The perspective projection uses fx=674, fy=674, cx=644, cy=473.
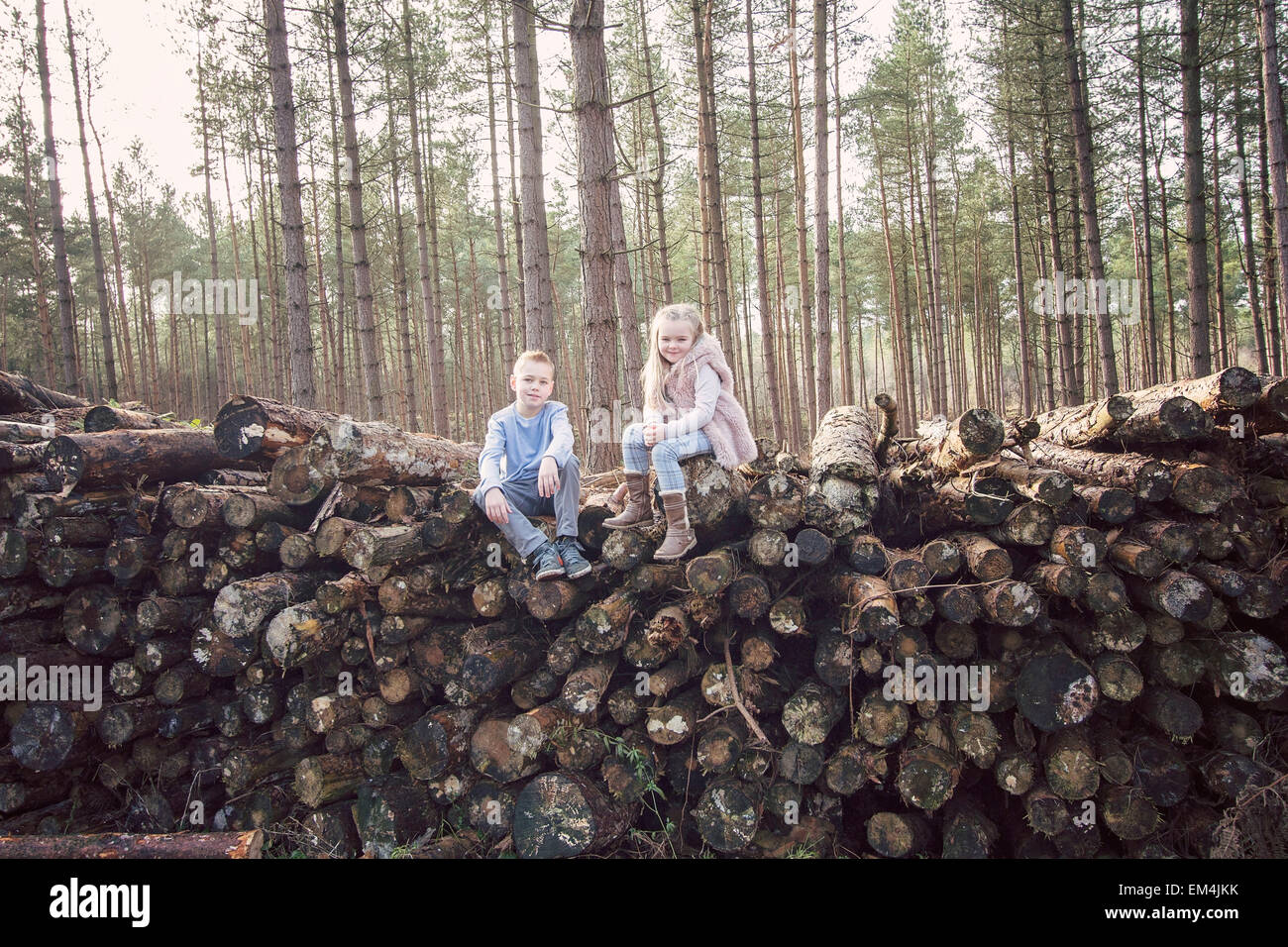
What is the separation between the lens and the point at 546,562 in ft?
12.1

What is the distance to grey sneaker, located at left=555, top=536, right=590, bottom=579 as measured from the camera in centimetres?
369

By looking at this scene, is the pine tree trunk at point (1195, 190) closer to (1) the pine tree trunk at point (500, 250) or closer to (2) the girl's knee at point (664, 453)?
(2) the girl's knee at point (664, 453)

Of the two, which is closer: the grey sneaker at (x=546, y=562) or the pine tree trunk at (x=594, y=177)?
the grey sneaker at (x=546, y=562)

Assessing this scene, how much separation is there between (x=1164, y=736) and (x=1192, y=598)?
2.57 feet

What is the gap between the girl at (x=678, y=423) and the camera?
12.1 ft

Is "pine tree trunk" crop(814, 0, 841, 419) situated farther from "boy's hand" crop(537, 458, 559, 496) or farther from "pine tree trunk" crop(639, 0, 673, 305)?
"boy's hand" crop(537, 458, 559, 496)

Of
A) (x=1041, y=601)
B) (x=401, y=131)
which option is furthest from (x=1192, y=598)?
(x=401, y=131)

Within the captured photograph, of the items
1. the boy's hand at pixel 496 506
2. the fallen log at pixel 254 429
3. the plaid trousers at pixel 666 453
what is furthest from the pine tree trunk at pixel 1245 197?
the fallen log at pixel 254 429

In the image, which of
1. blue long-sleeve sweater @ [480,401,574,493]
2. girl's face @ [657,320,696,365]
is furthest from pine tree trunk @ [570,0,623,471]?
girl's face @ [657,320,696,365]

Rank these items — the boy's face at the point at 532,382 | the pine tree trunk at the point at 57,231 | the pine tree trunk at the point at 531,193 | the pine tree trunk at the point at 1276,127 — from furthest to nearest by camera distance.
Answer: the pine tree trunk at the point at 57,231 → the pine tree trunk at the point at 531,193 → the pine tree trunk at the point at 1276,127 → the boy's face at the point at 532,382

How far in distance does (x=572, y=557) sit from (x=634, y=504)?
48 cm

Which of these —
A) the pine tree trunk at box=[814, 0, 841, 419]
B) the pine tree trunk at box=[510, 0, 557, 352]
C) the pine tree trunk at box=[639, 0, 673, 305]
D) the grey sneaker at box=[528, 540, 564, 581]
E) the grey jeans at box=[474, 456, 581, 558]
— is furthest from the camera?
the pine tree trunk at box=[639, 0, 673, 305]

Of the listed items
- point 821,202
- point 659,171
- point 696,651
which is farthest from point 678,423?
point 659,171

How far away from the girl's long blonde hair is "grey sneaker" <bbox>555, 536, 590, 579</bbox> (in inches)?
36.6
